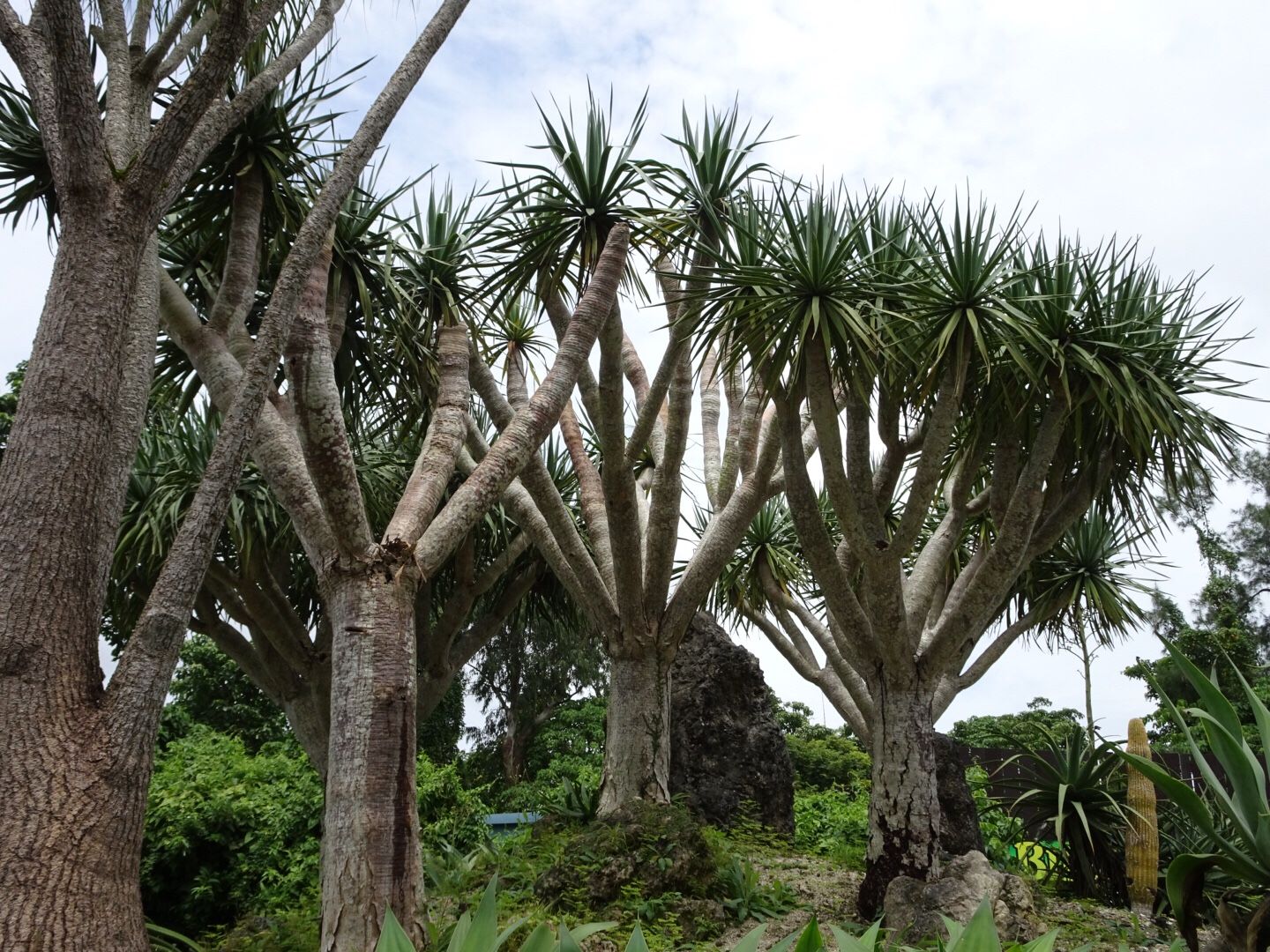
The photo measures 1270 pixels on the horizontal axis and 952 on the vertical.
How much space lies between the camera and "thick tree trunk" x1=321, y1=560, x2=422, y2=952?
4.65 m

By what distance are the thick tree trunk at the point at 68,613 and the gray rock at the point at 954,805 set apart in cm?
748

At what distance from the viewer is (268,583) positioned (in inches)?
404

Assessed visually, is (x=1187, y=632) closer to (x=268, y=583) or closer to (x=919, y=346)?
(x=919, y=346)

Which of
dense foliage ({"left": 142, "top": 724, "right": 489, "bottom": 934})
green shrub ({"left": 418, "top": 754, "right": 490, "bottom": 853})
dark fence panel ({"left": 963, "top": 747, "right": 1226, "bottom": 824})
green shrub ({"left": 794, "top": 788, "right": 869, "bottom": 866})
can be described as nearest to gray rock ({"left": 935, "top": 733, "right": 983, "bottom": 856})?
Answer: dark fence panel ({"left": 963, "top": 747, "right": 1226, "bottom": 824})

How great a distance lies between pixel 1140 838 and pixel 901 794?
2.21 meters

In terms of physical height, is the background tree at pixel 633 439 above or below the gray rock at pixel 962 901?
above

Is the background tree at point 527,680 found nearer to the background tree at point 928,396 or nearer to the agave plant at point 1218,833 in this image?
the background tree at point 928,396

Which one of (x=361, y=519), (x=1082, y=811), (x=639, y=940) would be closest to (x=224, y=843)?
(x=361, y=519)

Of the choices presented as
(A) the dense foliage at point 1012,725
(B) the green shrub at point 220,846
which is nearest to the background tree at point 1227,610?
(A) the dense foliage at point 1012,725

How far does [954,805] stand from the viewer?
9742 millimetres

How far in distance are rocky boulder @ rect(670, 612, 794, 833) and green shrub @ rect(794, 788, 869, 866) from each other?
509 millimetres

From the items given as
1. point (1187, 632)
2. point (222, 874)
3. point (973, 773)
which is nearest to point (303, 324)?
point (222, 874)

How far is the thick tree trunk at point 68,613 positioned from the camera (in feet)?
11.6

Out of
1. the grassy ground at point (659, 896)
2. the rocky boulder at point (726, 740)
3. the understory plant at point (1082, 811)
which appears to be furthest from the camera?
the rocky boulder at point (726, 740)
